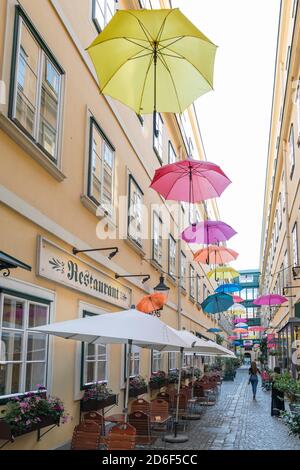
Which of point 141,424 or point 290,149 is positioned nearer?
point 141,424

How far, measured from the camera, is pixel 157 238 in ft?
59.0

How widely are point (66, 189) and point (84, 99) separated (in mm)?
2272

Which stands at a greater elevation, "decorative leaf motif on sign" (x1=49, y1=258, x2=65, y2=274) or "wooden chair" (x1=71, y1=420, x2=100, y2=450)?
"decorative leaf motif on sign" (x1=49, y1=258, x2=65, y2=274)

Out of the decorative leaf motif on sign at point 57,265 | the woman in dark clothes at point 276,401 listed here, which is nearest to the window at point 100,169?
the decorative leaf motif on sign at point 57,265

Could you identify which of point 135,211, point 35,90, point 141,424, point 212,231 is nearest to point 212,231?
point 212,231

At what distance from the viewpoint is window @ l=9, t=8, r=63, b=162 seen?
7.54m

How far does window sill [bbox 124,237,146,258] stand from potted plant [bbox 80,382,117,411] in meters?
3.97

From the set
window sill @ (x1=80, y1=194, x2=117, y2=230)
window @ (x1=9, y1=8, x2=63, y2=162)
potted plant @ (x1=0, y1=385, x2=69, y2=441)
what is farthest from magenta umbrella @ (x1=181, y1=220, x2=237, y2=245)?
potted plant @ (x1=0, y1=385, x2=69, y2=441)

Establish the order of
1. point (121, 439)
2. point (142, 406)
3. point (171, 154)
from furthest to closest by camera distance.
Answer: point (171, 154) < point (142, 406) < point (121, 439)

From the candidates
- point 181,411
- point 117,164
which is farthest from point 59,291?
point 181,411

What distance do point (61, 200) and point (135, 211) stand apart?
5580 millimetres

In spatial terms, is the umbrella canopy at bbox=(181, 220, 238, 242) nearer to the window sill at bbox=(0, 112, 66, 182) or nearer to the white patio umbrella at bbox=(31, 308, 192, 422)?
the window sill at bbox=(0, 112, 66, 182)

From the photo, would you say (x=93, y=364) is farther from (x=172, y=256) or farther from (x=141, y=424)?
(x=172, y=256)

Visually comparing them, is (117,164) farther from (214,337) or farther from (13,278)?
(214,337)
